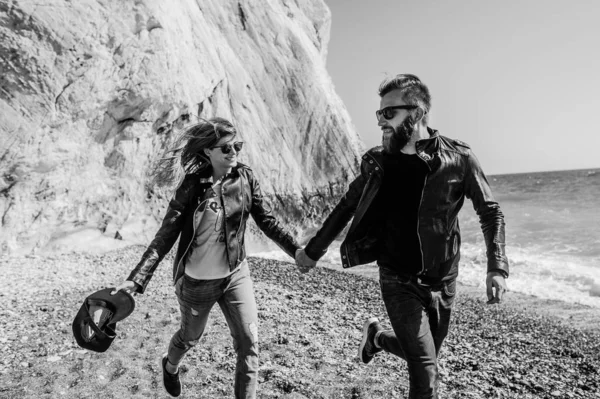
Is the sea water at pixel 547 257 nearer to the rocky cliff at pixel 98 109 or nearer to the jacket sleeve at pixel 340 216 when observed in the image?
the rocky cliff at pixel 98 109

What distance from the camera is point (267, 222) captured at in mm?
4070

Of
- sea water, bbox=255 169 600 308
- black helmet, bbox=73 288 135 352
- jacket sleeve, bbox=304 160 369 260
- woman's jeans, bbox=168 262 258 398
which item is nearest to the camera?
black helmet, bbox=73 288 135 352

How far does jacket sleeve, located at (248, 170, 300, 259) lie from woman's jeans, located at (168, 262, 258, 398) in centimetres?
45

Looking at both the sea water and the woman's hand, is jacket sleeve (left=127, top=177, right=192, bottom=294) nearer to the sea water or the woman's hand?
the woman's hand

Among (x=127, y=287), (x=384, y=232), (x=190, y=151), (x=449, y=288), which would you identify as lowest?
(x=127, y=287)

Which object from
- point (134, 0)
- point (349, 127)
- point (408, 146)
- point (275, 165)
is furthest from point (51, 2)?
point (349, 127)

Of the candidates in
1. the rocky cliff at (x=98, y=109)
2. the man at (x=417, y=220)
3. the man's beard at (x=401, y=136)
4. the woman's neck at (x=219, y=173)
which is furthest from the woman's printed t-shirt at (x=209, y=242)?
the rocky cliff at (x=98, y=109)

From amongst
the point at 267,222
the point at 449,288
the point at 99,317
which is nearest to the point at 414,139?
the point at 449,288

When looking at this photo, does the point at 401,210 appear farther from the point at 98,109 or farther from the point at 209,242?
the point at 98,109

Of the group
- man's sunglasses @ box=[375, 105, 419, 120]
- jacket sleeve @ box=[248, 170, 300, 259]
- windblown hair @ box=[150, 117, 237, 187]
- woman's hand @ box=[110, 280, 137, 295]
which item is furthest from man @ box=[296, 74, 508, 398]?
woman's hand @ box=[110, 280, 137, 295]

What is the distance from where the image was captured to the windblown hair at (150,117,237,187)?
3.91 m

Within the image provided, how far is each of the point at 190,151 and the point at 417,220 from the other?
2.17 metres

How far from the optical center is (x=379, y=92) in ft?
11.1

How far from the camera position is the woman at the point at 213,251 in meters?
3.51
